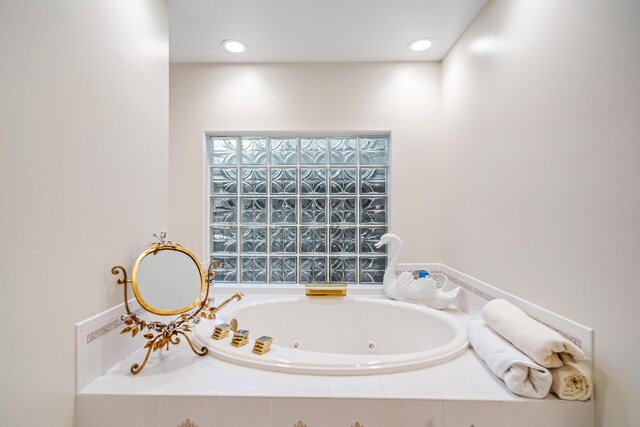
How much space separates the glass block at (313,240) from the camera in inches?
101

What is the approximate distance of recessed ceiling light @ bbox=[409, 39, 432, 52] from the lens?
2.12 metres

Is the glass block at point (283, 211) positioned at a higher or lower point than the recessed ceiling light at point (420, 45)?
lower

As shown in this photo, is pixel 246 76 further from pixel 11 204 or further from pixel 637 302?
pixel 637 302

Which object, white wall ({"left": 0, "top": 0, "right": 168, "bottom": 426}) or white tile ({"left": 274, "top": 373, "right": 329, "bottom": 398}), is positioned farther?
white tile ({"left": 274, "top": 373, "right": 329, "bottom": 398})

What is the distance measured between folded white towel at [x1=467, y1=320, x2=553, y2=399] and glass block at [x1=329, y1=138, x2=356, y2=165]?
5.35ft

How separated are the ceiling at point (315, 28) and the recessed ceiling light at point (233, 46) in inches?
1.5

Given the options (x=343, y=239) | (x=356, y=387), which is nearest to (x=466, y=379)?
(x=356, y=387)

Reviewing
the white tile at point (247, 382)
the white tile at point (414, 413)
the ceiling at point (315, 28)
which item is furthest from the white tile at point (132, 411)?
the ceiling at point (315, 28)

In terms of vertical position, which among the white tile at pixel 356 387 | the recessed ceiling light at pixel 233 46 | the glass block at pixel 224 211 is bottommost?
the white tile at pixel 356 387

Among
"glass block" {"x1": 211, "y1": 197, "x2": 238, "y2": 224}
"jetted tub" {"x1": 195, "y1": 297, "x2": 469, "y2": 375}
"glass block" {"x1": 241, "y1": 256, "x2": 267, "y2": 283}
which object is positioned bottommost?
"jetted tub" {"x1": 195, "y1": 297, "x2": 469, "y2": 375}

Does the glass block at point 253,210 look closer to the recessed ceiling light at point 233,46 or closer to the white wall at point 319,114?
the white wall at point 319,114

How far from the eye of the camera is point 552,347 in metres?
1.07

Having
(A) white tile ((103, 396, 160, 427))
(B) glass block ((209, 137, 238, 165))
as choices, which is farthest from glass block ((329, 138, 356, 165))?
(A) white tile ((103, 396, 160, 427))

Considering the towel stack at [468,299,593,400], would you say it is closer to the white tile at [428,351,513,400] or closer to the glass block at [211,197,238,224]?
the white tile at [428,351,513,400]
